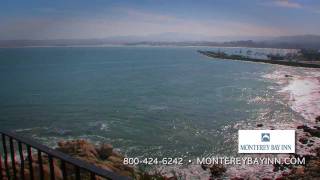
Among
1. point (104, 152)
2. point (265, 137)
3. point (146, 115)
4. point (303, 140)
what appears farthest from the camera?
point (146, 115)

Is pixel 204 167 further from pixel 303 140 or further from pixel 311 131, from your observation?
pixel 311 131

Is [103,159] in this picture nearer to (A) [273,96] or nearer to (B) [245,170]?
(B) [245,170]

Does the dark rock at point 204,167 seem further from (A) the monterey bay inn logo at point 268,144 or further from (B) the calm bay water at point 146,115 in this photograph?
(A) the monterey bay inn logo at point 268,144

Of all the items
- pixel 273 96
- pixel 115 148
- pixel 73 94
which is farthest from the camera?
pixel 73 94

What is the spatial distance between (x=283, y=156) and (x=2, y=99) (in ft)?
98.7

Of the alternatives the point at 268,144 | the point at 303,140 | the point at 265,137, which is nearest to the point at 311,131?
the point at 303,140

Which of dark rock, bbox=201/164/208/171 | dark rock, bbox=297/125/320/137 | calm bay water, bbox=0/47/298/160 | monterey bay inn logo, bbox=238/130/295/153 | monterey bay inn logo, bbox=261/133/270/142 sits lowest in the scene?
calm bay water, bbox=0/47/298/160

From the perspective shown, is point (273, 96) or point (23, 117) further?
point (273, 96)

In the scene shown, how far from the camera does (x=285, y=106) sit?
91.6ft

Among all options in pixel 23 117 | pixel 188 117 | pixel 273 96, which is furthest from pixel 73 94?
pixel 273 96

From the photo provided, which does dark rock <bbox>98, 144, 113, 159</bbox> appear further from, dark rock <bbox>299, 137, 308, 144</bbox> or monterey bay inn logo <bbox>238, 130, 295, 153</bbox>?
dark rock <bbox>299, 137, 308, 144</bbox>

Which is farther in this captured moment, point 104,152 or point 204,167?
point 204,167

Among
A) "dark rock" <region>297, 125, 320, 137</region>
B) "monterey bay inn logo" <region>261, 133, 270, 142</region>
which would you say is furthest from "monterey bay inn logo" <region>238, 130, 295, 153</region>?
"dark rock" <region>297, 125, 320, 137</region>

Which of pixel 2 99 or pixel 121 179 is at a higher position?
pixel 121 179
